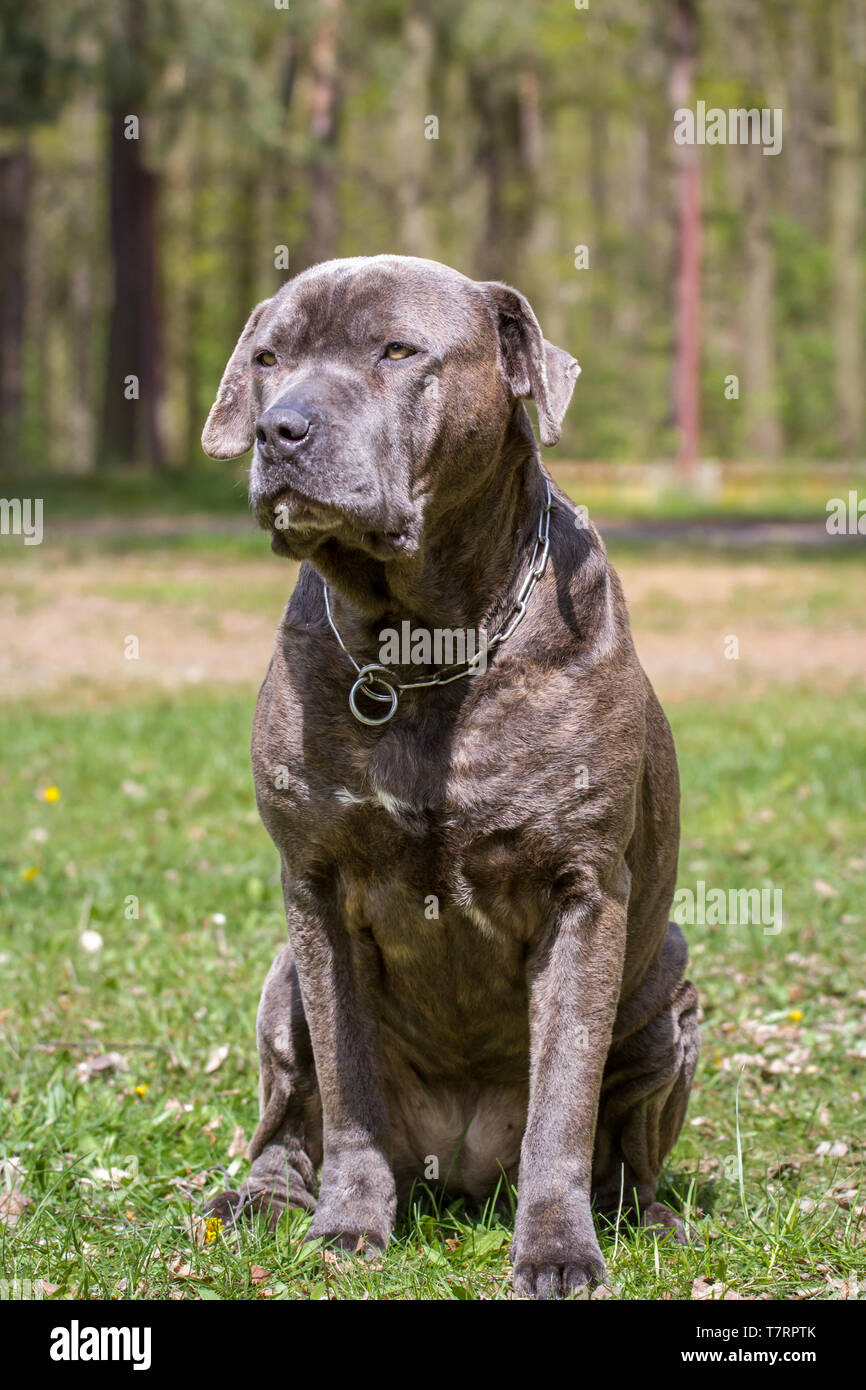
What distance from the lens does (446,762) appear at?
3.10 m

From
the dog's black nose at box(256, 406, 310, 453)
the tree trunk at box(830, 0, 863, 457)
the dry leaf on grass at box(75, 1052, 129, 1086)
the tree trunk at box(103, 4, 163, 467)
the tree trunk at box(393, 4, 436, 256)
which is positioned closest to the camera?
the dog's black nose at box(256, 406, 310, 453)

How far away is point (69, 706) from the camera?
9680 millimetres

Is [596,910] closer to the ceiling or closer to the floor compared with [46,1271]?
closer to the ceiling

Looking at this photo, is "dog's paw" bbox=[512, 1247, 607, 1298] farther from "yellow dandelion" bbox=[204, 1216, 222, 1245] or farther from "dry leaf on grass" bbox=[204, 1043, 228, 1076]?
"dry leaf on grass" bbox=[204, 1043, 228, 1076]

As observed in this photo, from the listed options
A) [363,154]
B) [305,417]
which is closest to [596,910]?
[305,417]

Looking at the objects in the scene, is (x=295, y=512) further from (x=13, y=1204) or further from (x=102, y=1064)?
(x=102, y=1064)

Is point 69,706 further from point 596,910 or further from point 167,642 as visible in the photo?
point 596,910

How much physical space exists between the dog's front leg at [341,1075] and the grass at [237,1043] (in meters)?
0.09

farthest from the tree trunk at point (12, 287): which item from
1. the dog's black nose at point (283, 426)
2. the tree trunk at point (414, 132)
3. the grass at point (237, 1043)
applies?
the dog's black nose at point (283, 426)

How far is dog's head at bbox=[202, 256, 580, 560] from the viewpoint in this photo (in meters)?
2.94

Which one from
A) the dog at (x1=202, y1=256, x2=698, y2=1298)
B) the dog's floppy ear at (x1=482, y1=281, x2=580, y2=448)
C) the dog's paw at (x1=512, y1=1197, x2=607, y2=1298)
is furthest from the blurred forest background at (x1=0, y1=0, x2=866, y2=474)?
the dog's paw at (x1=512, y1=1197, x2=607, y2=1298)

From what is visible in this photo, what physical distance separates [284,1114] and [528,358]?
1.75m

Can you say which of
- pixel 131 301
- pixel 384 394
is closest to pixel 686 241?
pixel 131 301

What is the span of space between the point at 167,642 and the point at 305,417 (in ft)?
29.0
